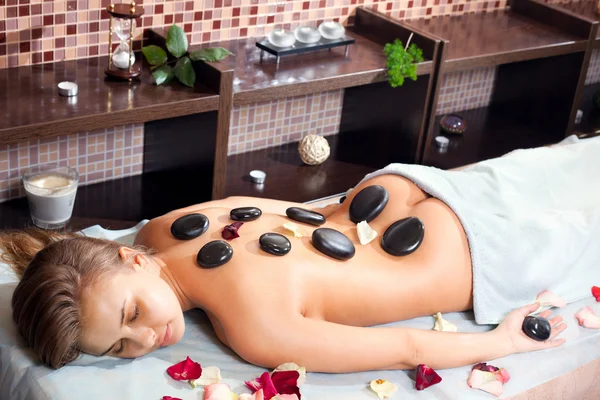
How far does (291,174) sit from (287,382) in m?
1.46

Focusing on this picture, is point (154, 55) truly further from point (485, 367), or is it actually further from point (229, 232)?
point (485, 367)

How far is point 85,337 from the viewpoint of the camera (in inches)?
69.7

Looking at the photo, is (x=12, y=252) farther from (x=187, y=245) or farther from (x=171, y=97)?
(x=171, y=97)

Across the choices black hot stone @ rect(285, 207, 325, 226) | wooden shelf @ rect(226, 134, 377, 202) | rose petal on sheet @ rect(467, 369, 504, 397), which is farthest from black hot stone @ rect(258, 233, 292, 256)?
wooden shelf @ rect(226, 134, 377, 202)

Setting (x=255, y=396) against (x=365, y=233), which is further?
(x=365, y=233)

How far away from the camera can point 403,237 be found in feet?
7.05

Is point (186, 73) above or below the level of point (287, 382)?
above

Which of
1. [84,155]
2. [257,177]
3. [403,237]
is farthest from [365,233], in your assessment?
[84,155]

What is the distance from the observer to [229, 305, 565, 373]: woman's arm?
190 cm

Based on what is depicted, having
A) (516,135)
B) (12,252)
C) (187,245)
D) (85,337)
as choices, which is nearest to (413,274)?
(187,245)

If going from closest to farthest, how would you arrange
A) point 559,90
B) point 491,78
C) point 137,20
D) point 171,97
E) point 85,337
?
point 85,337
point 171,97
point 137,20
point 559,90
point 491,78

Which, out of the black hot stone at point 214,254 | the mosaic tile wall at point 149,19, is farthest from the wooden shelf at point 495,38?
the black hot stone at point 214,254

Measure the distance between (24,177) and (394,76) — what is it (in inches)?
49.9

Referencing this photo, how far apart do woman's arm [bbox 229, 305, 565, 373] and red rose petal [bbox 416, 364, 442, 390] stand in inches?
0.9
